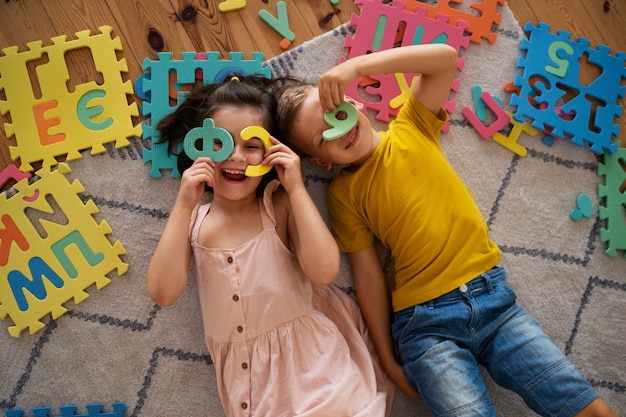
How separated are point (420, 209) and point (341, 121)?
11.0 inches

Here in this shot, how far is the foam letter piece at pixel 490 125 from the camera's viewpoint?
1338 millimetres

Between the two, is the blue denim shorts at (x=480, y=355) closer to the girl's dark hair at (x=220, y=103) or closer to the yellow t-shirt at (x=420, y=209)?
the yellow t-shirt at (x=420, y=209)

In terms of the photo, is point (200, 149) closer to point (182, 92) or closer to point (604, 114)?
point (182, 92)

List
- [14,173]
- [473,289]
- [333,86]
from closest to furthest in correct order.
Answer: [333,86] → [473,289] → [14,173]

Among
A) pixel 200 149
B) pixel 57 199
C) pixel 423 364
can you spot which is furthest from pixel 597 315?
pixel 57 199

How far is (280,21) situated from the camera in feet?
4.40

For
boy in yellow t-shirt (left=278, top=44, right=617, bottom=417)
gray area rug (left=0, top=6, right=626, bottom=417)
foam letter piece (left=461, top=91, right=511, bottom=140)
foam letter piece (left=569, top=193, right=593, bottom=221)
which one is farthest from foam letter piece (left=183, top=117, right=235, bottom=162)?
foam letter piece (left=569, top=193, right=593, bottom=221)

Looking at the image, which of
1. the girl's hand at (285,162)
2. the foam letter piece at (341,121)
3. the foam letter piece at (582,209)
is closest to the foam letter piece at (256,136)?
the girl's hand at (285,162)

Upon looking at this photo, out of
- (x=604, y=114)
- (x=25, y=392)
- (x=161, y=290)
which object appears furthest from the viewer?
(x=604, y=114)

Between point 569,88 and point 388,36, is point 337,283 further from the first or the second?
point 569,88

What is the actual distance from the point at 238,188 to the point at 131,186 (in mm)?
361

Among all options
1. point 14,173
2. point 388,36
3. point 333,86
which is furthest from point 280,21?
point 14,173

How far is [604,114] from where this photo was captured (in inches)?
53.2

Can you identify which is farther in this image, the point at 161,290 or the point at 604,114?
the point at 604,114
